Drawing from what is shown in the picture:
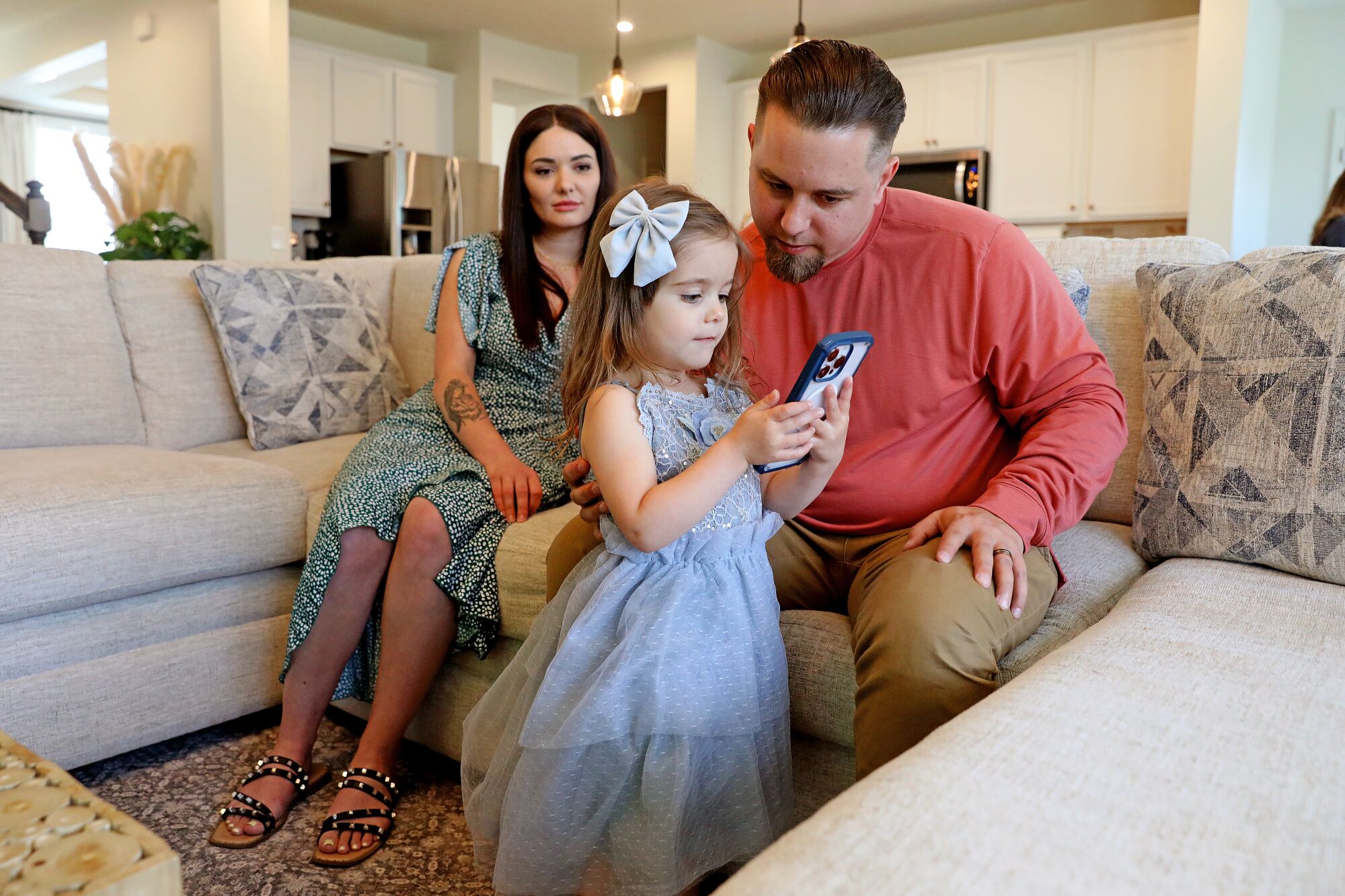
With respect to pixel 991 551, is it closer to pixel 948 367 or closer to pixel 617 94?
pixel 948 367

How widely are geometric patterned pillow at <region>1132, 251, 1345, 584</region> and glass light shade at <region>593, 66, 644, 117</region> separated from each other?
3.83m

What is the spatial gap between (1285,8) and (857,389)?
5.34m

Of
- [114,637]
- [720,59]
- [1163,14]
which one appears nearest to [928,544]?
[114,637]

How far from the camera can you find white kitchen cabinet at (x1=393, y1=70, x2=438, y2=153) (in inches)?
262

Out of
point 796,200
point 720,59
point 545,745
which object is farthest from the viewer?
point 720,59

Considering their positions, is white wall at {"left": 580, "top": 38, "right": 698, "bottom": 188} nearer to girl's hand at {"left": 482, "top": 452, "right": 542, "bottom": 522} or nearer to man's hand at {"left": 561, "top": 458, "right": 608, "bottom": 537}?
girl's hand at {"left": 482, "top": 452, "right": 542, "bottom": 522}

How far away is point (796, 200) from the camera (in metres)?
1.41

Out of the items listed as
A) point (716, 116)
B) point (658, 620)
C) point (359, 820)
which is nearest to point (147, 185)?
point (716, 116)

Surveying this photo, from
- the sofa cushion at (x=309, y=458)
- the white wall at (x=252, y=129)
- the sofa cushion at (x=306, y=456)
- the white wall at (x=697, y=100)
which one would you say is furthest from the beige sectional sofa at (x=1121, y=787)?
Result: the white wall at (x=697, y=100)

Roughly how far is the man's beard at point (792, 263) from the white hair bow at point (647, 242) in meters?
0.25

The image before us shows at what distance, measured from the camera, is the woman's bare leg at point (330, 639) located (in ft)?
5.59

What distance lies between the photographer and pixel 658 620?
1189 millimetres

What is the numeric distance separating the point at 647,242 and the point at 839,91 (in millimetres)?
365

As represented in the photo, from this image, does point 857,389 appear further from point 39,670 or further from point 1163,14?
point 1163,14
